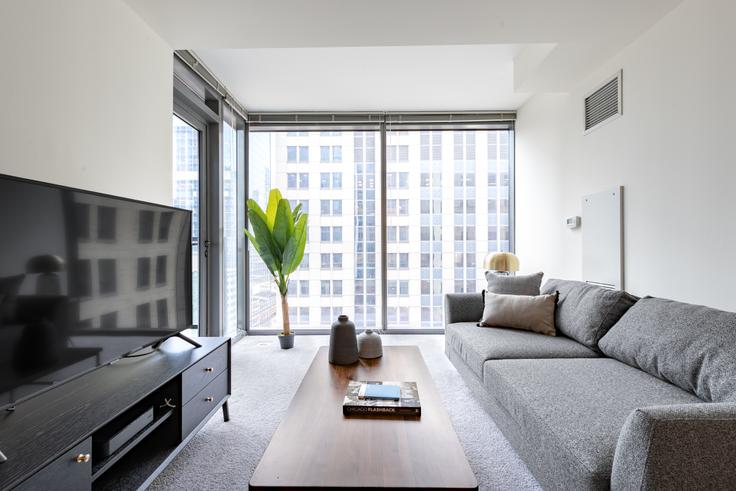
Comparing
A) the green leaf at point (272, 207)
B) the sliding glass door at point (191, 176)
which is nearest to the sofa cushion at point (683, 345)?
the green leaf at point (272, 207)

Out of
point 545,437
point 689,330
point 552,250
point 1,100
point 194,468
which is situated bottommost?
point 194,468

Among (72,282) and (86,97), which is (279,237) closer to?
(86,97)

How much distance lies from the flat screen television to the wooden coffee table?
32.9 inches

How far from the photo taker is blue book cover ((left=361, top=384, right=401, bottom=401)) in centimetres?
155

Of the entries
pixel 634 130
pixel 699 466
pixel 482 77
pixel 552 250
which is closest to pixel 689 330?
pixel 699 466

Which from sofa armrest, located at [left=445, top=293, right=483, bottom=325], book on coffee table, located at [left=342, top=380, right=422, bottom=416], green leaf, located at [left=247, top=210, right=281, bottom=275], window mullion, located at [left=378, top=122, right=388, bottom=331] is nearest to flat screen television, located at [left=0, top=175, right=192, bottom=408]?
book on coffee table, located at [left=342, top=380, right=422, bottom=416]

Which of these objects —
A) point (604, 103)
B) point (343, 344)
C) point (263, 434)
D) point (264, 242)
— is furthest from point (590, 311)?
point (264, 242)

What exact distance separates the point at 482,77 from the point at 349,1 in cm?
179

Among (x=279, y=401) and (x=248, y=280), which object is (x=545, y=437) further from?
(x=248, y=280)

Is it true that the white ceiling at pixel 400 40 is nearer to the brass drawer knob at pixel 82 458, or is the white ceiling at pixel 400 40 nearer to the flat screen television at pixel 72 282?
the flat screen television at pixel 72 282

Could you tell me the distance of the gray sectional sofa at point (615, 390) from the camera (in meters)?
0.97

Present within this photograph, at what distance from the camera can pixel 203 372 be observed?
76.4 inches

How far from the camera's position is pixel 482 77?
3426 millimetres

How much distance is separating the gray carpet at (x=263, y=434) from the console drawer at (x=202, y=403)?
197 millimetres
